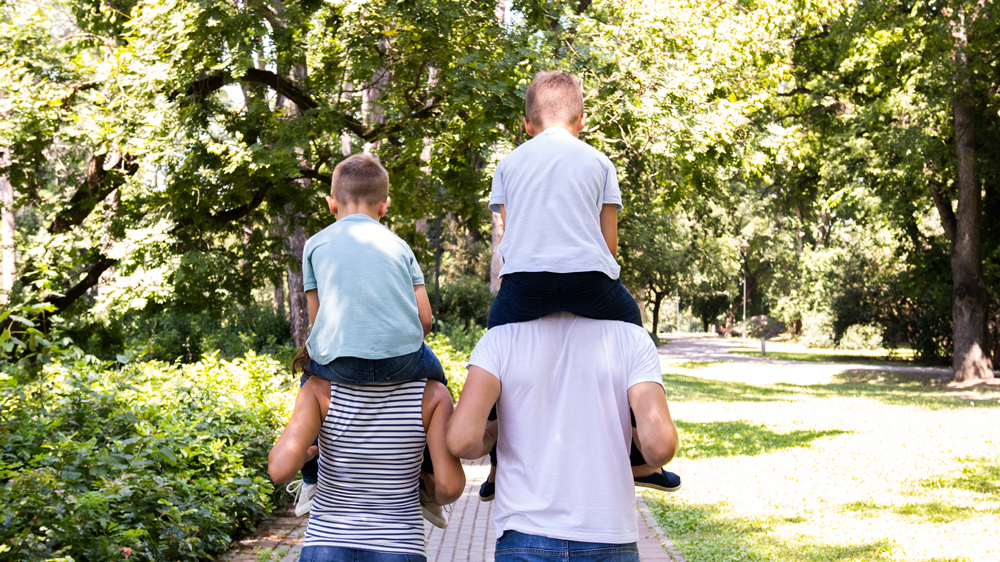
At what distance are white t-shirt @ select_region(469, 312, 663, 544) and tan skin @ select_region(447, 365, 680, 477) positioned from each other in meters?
0.03

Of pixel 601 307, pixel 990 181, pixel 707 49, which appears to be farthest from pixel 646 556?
pixel 990 181

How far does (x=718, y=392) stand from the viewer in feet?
72.0

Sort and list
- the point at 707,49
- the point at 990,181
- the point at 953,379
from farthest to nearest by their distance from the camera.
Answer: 1. the point at 953,379
2. the point at 990,181
3. the point at 707,49

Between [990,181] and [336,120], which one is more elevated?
[990,181]

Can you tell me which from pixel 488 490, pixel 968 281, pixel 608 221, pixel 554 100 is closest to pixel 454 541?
pixel 488 490

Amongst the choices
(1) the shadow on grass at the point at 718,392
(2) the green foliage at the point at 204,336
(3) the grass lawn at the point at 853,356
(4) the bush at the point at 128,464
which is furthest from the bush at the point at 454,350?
(3) the grass lawn at the point at 853,356

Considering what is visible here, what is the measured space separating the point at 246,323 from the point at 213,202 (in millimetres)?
9237

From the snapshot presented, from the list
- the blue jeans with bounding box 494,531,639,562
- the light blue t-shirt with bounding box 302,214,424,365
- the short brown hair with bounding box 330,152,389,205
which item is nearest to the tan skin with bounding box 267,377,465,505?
the light blue t-shirt with bounding box 302,214,424,365

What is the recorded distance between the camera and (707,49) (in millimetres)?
13289

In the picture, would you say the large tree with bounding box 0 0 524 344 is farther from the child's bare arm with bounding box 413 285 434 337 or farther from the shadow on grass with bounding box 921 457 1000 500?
the child's bare arm with bounding box 413 285 434 337

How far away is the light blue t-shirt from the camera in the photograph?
268 centimetres

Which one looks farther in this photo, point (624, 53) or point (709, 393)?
point (709, 393)

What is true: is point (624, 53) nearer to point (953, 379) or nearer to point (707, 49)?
point (707, 49)

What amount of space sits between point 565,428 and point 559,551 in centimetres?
34
